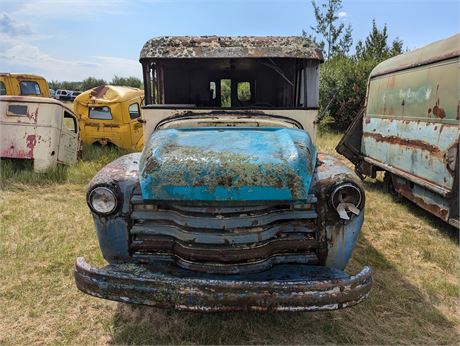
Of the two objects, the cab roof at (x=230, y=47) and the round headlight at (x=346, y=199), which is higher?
the cab roof at (x=230, y=47)

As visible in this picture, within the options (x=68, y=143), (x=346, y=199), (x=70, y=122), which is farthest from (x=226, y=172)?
(x=70, y=122)

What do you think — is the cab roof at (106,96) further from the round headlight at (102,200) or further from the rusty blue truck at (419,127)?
the round headlight at (102,200)

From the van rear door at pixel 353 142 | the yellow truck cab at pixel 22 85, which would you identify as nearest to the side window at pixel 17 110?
the yellow truck cab at pixel 22 85

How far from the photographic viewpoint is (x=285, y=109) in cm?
455

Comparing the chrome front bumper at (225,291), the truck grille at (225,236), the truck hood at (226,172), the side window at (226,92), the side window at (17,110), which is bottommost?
the chrome front bumper at (225,291)

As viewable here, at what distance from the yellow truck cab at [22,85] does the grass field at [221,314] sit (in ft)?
26.4

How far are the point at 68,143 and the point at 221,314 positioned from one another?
22.7 ft

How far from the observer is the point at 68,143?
9047 mm

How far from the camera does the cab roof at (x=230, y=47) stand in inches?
177

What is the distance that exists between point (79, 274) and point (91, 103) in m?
8.94

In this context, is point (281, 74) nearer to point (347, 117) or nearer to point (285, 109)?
point (285, 109)

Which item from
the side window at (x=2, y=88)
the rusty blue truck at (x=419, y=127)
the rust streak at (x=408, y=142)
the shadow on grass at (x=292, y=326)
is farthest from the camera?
the side window at (x=2, y=88)

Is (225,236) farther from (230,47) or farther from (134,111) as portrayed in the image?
(134,111)

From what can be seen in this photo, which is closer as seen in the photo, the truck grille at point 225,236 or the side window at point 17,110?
the truck grille at point 225,236
